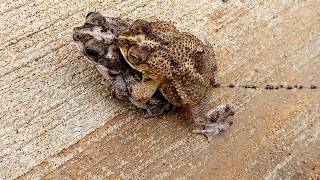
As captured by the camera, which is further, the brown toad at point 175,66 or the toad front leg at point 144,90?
the toad front leg at point 144,90

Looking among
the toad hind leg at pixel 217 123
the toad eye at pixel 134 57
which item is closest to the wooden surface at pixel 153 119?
the toad hind leg at pixel 217 123

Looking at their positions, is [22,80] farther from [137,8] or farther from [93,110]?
[137,8]

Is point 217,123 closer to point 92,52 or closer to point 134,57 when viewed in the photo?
point 134,57

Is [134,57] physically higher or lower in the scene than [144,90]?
higher

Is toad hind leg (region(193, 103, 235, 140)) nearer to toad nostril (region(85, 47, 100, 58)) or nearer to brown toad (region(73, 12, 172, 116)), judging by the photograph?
brown toad (region(73, 12, 172, 116))

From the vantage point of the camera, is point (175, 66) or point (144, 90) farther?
point (144, 90)

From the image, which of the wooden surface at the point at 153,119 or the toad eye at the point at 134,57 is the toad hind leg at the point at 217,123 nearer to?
the wooden surface at the point at 153,119

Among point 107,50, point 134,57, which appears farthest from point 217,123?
point 107,50

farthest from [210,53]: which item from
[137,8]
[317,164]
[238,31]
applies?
[317,164]
